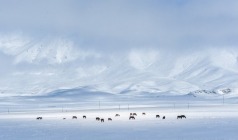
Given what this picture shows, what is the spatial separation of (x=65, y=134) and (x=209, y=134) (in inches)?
589

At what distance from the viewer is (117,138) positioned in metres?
52.7

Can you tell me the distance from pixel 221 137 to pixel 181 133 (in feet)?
21.5

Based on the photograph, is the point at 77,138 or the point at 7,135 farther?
the point at 7,135

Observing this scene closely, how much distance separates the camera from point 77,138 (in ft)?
177

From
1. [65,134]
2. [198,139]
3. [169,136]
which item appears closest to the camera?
[198,139]

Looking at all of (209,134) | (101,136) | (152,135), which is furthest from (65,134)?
(209,134)

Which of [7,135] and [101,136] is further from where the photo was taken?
[7,135]

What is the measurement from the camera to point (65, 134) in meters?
59.3

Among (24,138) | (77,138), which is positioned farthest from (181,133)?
(24,138)

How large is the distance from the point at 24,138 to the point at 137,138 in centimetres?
1128

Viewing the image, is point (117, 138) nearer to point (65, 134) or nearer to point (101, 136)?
point (101, 136)

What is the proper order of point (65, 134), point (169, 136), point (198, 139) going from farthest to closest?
point (65, 134)
point (169, 136)
point (198, 139)

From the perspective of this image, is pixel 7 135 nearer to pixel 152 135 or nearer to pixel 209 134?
pixel 152 135

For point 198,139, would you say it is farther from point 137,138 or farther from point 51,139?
point 51,139
